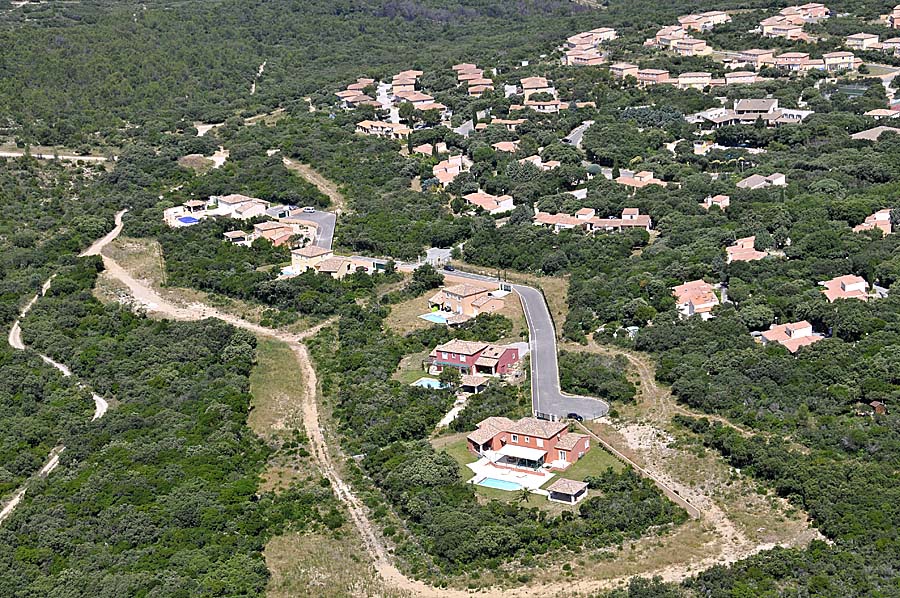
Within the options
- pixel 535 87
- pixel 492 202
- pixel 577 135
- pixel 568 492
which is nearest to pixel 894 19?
pixel 535 87

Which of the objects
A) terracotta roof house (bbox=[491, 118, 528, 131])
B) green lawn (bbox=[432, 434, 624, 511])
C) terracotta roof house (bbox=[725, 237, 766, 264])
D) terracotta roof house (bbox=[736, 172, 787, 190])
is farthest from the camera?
terracotta roof house (bbox=[491, 118, 528, 131])

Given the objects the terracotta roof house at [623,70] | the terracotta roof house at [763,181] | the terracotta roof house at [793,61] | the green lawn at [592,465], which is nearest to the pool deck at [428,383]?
the green lawn at [592,465]

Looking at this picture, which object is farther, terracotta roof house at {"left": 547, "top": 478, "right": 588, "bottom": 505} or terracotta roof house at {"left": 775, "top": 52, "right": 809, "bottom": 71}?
terracotta roof house at {"left": 775, "top": 52, "right": 809, "bottom": 71}

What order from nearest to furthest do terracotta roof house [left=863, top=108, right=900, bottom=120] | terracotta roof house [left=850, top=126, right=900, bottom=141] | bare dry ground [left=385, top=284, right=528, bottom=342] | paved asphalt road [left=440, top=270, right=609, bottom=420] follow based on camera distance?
paved asphalt road [left=440, top=270, right=609, bottom=420], bare dry ground [left=385, top=284, right=528, bottom=342], terracotta roof house [left=850, top=126, right=900, bottom=141], terracotta roof house [left=863, top=108, right=900, bottom=120]

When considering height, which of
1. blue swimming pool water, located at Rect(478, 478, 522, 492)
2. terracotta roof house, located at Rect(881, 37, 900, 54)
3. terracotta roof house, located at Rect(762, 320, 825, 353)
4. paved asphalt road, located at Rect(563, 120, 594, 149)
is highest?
terracotta roof house, located at Rect(881, 37, 900, 54)

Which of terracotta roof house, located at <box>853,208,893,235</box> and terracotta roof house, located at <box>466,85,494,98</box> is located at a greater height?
terracotta roof house, located at <box>853,208,893,235</box>

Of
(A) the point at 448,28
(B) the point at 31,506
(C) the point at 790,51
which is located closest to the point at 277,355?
(B) the point at 31,506

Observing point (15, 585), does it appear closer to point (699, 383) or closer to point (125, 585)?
point (125, 585)

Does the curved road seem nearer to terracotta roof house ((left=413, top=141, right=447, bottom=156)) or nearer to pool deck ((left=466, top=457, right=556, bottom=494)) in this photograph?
pool deck ((left=466, top=457, right=556, bottom=494))

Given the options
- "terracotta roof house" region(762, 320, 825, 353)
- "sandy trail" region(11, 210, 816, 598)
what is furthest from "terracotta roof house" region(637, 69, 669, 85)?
"sandy trail" region(11, 210, 816, 598)
